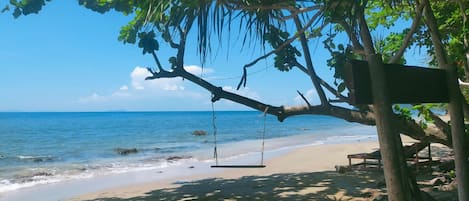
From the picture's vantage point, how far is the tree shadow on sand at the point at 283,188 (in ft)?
24.8

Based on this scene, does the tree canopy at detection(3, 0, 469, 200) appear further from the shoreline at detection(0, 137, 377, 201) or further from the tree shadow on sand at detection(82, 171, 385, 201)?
the shoreline at detection(0, 137, 377, 201)

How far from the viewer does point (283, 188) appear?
8.71 meters

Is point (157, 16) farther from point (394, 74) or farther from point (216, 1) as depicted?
point (394, 74)

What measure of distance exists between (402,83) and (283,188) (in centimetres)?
653

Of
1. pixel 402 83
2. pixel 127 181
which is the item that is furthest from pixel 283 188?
pixel 402 83

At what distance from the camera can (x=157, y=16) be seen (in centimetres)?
312

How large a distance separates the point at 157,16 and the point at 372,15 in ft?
20.1

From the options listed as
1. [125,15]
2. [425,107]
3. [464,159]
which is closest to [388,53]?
[425,107]

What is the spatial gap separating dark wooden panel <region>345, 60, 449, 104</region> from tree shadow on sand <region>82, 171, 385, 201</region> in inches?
183

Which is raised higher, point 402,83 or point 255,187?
point 402,83

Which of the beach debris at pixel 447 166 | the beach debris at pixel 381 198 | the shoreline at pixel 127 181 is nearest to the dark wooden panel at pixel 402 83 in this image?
the beach debris at pixel 381 198

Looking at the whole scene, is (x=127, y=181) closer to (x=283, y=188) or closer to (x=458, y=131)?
(x=283, y=188)

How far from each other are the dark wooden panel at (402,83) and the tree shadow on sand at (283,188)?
4.64m

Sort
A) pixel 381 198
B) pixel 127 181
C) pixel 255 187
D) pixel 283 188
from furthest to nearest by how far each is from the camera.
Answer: pixel 127 181
pixel 255 187
pixel 283 188
pixel 381 198
